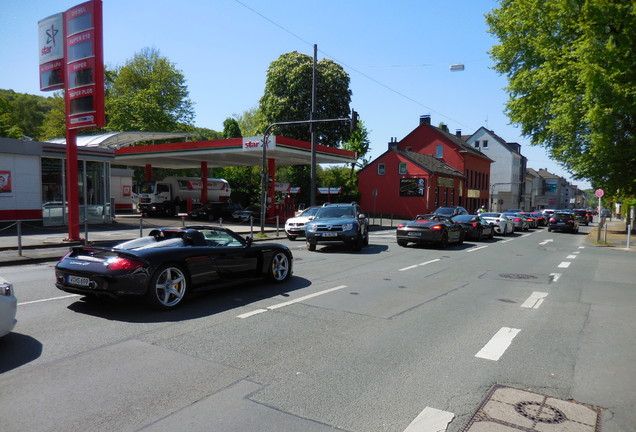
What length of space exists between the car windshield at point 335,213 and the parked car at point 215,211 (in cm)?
1618

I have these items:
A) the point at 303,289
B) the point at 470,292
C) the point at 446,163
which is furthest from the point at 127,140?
the point at 446,163

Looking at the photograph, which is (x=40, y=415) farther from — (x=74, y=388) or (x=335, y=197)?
(x=335, y=197)

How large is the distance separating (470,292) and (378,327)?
338cm

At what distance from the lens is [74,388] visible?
144 inches

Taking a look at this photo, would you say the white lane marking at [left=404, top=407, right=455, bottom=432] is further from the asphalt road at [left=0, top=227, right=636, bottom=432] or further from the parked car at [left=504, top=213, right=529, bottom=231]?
the parked car at [left=504, top=213, right=529, bottom=231]

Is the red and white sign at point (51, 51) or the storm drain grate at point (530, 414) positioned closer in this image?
the storm drain grate at point (530, 414)

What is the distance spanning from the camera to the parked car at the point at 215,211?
1208 inches

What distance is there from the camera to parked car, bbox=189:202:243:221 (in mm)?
30688

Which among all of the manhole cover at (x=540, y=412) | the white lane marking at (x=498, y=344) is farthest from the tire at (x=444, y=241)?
the manhole cover at (x=540, y=412)

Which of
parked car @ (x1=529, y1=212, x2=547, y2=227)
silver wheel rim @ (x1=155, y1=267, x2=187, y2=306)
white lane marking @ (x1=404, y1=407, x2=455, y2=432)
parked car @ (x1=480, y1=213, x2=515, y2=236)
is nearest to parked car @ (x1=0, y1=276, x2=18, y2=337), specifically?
silver wheel rim @ (x1=155, y1=267, x2=187, y2=306)

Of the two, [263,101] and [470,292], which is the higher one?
[263,101]

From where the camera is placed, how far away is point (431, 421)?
329cm

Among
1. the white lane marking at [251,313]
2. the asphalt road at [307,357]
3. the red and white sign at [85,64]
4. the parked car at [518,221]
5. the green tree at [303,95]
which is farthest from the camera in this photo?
the green tree at [303,95]

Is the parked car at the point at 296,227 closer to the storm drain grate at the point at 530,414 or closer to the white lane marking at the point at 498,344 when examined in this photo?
the white lane marking at the point at 498,344
